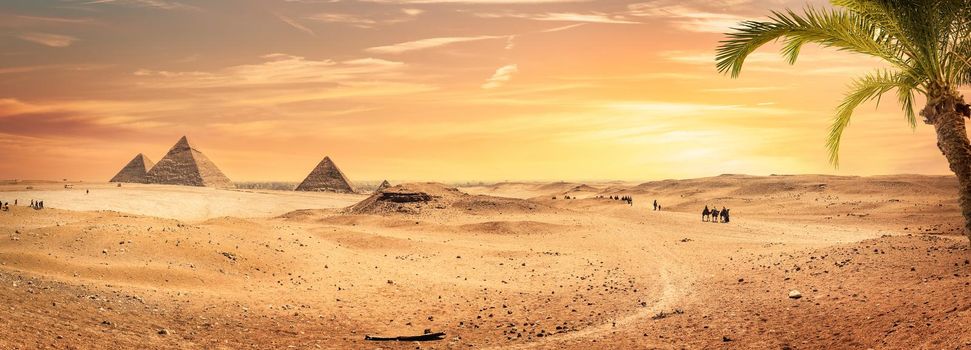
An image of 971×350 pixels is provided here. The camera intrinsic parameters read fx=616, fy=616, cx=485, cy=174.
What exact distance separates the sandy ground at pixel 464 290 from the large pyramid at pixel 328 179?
210 ft

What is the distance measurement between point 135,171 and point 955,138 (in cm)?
11252

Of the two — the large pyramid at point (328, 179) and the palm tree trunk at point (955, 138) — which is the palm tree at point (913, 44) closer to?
the palm tree trunk at point (955, 138)

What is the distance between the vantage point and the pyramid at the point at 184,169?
94.6 m

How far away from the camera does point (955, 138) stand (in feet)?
37.3

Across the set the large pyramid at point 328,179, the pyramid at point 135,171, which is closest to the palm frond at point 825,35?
the large pyramid at point 328,179

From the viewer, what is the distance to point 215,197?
7294cm

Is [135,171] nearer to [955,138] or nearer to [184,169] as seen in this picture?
[184,169]

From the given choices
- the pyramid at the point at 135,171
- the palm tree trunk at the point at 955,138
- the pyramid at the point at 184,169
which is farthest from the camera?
the pyramid at the point at 135,171

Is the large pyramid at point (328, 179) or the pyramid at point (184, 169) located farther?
the large pyramid at point (328, 179)

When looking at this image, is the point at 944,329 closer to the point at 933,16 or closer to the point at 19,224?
the point at 933,16

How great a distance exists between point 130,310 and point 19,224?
69.7ft

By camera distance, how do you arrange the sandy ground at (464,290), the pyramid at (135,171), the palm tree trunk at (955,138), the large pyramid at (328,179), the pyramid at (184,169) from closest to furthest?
1. the sandy ground at (464,290)
2. the palm tree trunk at (955,138)
3. the pyramid at (184,169)
4. the large pyramid at (328,179)
5. the pyramid at (135,171)

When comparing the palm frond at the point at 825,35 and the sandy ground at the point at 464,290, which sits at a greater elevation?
the palm frond at the point at 825,35

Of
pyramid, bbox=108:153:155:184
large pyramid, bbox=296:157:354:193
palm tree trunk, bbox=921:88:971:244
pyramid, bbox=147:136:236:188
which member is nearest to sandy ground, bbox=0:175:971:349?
palm tree trunk, bbox=921:88:971:244
